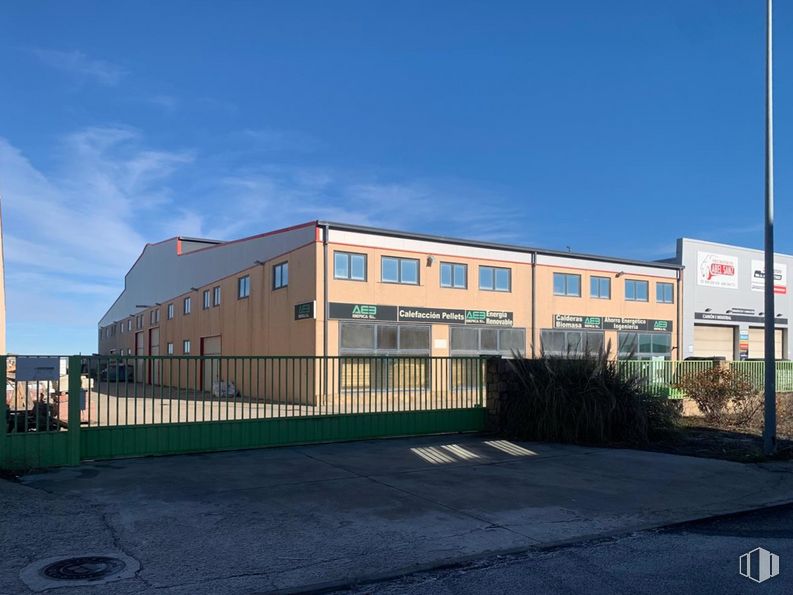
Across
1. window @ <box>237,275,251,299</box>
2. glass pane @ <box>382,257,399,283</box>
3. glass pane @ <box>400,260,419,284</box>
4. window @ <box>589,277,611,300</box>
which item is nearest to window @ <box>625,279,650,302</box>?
window @ <box>589,277,611,300</box>

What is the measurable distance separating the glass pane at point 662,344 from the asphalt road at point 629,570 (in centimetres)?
3102

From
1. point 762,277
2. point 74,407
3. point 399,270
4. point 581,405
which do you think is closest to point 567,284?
Result: point 399,270

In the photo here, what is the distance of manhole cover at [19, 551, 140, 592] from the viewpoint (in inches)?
212

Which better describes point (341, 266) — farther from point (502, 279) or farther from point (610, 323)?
point (610, 323)

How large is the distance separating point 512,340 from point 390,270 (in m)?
7.36

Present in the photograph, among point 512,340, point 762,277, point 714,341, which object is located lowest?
point 714,341

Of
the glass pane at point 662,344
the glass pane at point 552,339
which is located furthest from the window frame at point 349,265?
the glass pane at point 662,344

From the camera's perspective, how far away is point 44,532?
22.4 feet

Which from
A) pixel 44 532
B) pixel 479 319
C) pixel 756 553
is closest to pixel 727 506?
pixel 756 553

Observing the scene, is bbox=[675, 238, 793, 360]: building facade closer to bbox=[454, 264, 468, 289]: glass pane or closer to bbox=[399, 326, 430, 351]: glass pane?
bbox=[454, 264, 468, 289]: glass pane

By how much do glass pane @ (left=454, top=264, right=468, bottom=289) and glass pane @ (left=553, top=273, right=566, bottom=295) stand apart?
5527mm

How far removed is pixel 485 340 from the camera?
29953 mm

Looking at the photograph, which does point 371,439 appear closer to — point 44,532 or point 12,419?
point 12,419

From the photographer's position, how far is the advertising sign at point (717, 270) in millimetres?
40750
